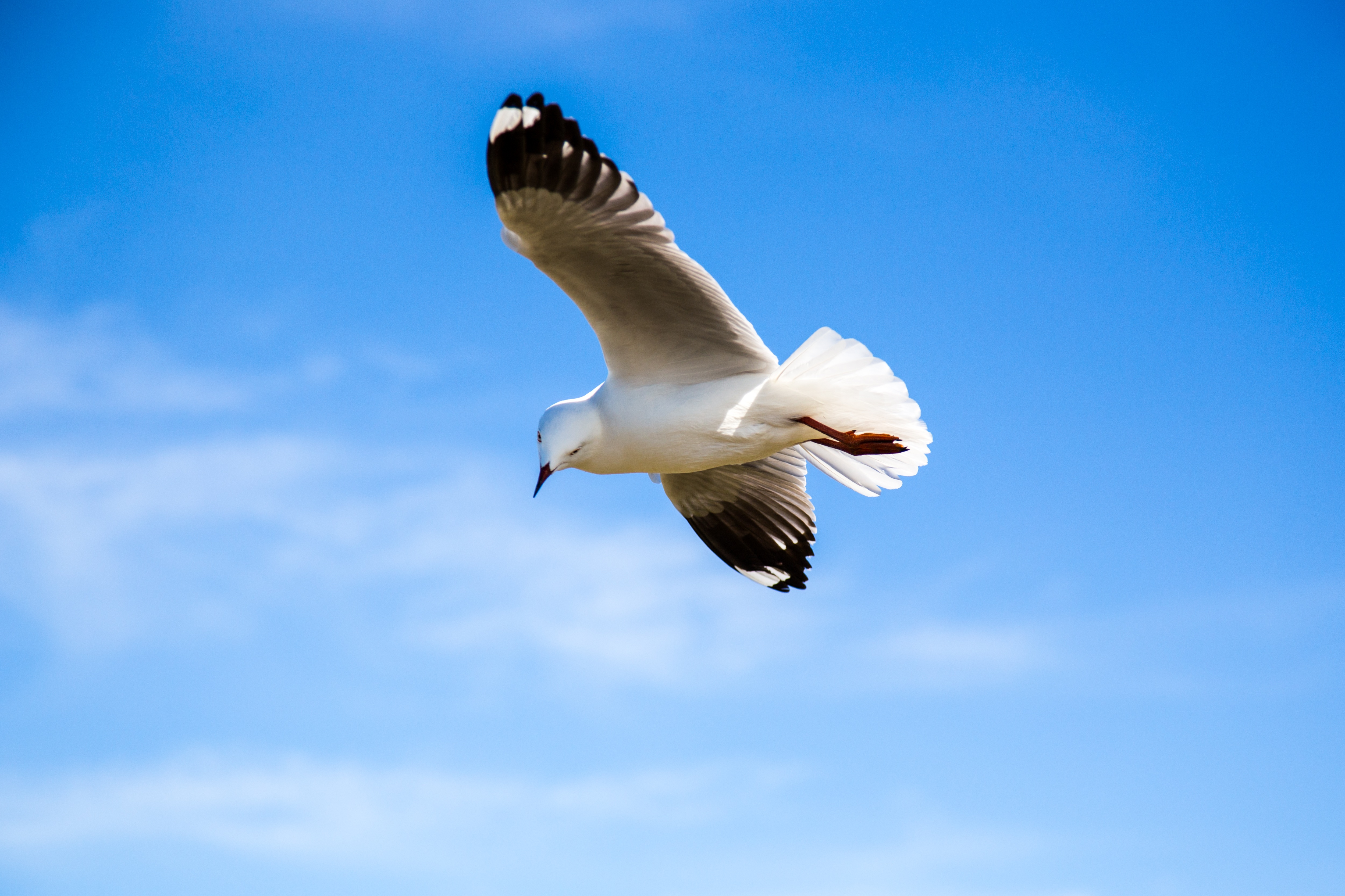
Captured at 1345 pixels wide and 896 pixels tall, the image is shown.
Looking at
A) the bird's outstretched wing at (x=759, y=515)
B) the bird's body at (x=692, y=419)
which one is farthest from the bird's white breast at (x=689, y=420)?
the bird's outstretched wing at (x=759, y=515)

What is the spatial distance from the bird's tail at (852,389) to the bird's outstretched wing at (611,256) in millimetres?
220

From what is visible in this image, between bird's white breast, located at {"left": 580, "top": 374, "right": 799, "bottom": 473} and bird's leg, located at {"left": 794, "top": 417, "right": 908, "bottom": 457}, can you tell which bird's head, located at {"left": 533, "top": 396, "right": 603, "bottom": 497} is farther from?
bird's leg, located at {"left": 794, "top": 417, "right": 908, "bottom": 457}

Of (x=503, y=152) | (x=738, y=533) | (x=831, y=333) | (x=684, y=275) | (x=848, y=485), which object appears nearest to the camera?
(x=503, y=152)

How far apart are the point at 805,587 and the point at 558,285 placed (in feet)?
8.86

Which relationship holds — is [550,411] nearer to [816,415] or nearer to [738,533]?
[816,415]

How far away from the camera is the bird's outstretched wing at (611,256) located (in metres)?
4.67

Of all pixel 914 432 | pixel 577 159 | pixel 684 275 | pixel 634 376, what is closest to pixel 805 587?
pixel 914 432

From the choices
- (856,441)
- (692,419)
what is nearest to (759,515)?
(856,441)

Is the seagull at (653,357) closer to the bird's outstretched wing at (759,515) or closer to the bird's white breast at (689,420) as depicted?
the bird's white breast at (689,420)

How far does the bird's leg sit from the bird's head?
0.91m

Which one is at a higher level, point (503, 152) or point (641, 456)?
point (503, 152)

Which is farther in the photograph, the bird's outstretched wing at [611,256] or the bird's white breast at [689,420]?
the bird's white breast at [689,420]

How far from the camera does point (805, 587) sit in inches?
280

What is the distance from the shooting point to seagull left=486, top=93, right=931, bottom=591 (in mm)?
4715
